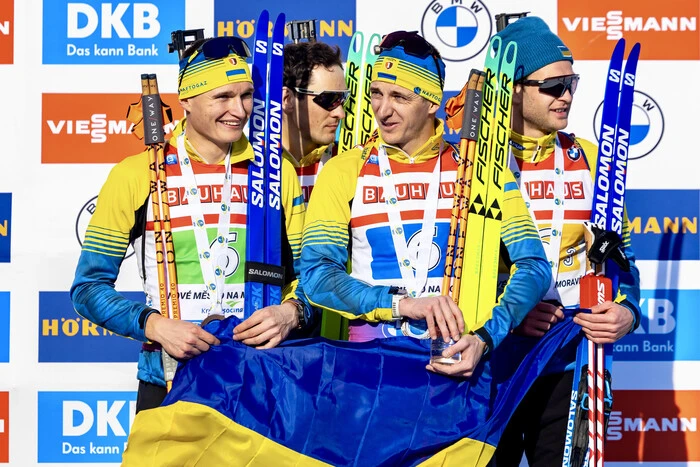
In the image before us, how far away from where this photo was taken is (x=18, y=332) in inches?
207

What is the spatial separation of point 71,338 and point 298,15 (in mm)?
1912

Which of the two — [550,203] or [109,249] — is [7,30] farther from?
[550,203]

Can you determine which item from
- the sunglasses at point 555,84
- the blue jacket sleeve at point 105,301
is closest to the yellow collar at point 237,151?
the blue jacket sleeve at point 105,301

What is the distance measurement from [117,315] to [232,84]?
88 cm

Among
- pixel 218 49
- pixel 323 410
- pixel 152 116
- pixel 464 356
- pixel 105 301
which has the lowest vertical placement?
pixel 323 410

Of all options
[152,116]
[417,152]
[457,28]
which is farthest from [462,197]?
[457,28]

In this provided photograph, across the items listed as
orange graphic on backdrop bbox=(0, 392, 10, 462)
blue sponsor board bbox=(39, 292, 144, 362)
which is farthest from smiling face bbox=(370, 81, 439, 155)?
orange graphic on backdrop bbox=(0, 392, 10, 462)

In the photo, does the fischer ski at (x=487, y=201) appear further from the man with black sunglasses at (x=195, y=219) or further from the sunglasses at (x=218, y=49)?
the sunglasses at (x=218, y=49)

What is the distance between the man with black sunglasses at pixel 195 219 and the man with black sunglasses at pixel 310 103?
67 centimetres

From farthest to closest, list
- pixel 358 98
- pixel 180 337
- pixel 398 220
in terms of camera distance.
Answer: pixel 358 98 → pixel 398 220 → pixel 180 337

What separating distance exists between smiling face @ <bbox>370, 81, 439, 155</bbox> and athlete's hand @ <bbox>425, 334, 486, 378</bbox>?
2.39 feet

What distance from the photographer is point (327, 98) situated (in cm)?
448

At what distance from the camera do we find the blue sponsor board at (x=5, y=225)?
5.23 meters

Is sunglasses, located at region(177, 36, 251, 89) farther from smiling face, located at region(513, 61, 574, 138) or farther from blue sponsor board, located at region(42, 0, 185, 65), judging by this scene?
blue sponsor board, located at region(42, 0, 185, 65)
